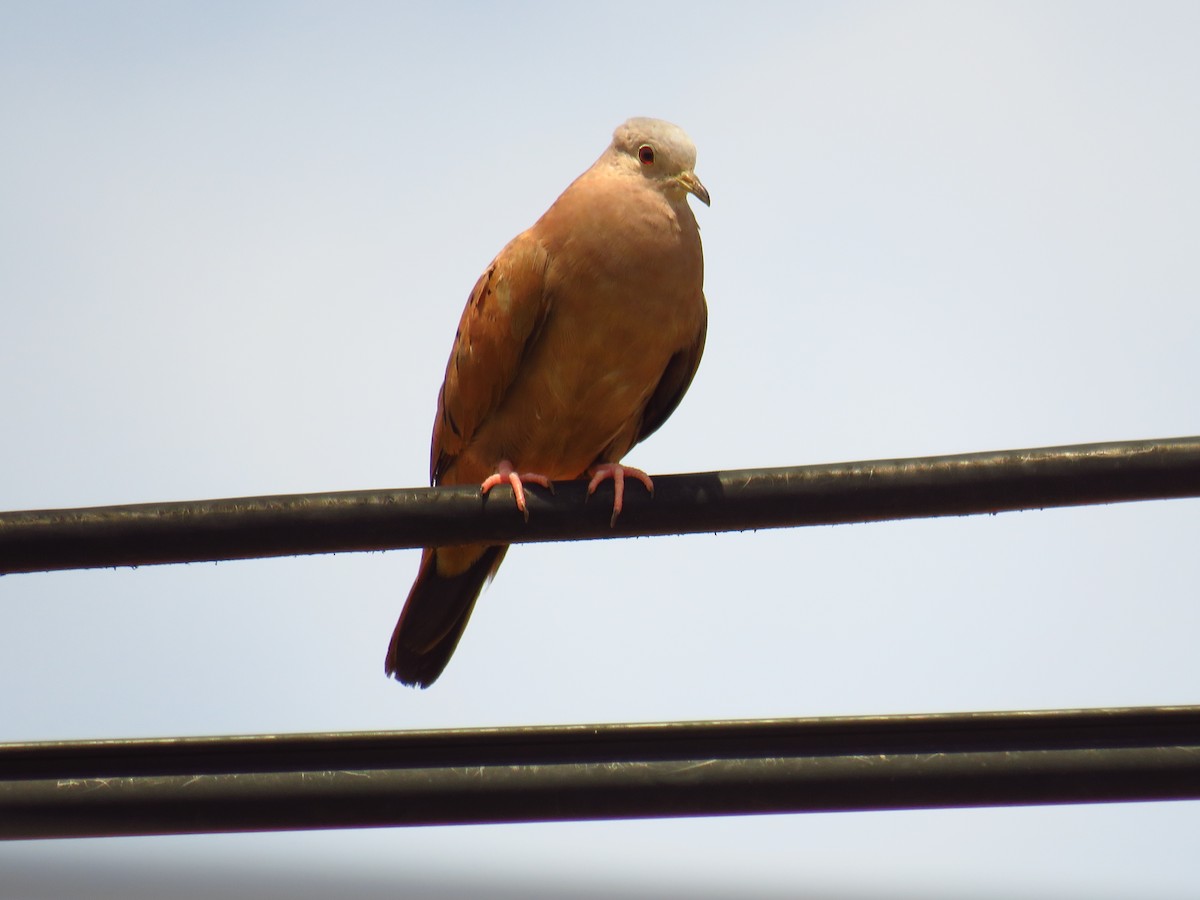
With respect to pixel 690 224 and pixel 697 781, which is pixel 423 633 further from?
pixel 697 781

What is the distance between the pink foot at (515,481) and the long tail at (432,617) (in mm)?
346

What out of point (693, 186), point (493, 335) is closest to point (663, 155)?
point (693, 186)

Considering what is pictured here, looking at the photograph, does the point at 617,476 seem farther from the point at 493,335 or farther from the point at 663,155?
the point at 663,155

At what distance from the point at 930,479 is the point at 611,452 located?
2.16 m

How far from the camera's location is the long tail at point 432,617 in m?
4.37

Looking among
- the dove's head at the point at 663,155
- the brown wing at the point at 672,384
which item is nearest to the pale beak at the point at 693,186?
the dove's head at the point at 663,155

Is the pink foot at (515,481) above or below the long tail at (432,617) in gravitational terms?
above

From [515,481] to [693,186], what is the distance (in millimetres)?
1493

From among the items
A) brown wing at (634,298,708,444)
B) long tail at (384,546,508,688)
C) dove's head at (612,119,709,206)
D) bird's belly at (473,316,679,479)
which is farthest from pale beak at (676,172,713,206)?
long tail at (384,546,508,688)

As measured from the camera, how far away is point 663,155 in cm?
462

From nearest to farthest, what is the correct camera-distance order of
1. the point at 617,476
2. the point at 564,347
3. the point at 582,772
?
the point at 582,772
the point at 617,476
the point at 564,347

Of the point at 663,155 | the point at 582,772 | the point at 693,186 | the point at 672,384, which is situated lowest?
the point at 582,772

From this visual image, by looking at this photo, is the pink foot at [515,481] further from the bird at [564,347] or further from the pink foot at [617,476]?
the pink foot at [617,476]

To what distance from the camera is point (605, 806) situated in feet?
8.13
